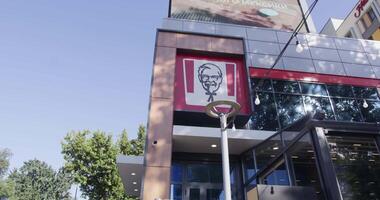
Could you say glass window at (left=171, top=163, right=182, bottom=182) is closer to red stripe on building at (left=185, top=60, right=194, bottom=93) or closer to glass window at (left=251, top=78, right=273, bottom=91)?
red stripe on building at (left=185, top=60, right=194, bottom=93)

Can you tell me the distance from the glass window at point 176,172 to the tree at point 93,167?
13973 millimetres

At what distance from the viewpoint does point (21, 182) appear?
41.1m

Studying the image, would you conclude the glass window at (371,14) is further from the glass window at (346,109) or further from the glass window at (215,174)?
the glass window at (215,174)

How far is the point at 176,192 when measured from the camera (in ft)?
32.7

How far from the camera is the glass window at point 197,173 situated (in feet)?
34.1

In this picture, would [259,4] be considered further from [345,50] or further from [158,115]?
[158,115]

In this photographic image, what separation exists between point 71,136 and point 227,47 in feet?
57.3

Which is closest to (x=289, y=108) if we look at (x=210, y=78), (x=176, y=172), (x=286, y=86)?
(x=286, y=86)

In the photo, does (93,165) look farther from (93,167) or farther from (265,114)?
(265,114)

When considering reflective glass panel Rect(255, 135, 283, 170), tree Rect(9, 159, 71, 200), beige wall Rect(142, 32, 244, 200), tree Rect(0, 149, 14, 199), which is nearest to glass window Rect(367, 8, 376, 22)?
beige wall Rect(142, 32, 244, 200)

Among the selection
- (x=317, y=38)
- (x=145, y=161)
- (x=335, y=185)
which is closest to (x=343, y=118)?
(x=317, y=38)

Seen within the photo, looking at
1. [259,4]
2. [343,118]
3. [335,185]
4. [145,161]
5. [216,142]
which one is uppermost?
[259,4]

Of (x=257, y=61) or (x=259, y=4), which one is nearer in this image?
(x=257, y=61)

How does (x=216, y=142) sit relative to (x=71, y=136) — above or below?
below
